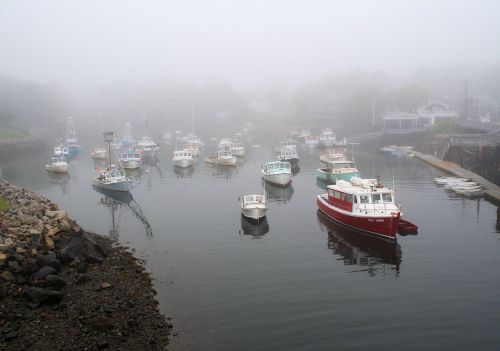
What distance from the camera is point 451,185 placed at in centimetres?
5500

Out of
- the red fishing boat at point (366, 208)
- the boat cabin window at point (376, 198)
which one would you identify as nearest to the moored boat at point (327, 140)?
the red fishing boat at point (366, 208)

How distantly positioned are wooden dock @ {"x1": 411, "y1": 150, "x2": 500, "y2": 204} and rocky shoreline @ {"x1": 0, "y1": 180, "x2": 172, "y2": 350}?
37752 mm

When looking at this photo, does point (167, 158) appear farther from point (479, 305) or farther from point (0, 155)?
point (479, 305)

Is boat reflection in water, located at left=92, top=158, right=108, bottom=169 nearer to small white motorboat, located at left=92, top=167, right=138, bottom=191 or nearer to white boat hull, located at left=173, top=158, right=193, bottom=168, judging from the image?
white boat hull, located at left=173, top=158, right=193, bottom=168

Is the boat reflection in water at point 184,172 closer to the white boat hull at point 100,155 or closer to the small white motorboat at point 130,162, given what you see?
the small white motorboat at point 130,162

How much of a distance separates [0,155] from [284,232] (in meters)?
95.6

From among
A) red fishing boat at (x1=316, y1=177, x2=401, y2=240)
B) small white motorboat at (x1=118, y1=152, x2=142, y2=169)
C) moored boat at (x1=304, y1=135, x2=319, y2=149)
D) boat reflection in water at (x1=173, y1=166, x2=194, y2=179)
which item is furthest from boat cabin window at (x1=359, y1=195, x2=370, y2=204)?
moored boat at (x1=304, y1=135, x2=319, y2=149)

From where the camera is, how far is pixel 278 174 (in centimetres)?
6138

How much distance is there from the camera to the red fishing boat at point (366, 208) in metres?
34.3

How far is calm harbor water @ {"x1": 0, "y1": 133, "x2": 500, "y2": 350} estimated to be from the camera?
69.3 feet

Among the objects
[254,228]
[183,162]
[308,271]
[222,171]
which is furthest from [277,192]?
[183,162]

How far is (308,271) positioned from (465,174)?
41.7m

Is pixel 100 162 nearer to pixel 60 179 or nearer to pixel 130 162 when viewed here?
pixel 130 162

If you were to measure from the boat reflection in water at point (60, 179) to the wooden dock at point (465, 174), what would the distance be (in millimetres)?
51735
